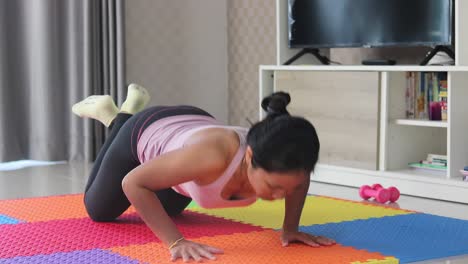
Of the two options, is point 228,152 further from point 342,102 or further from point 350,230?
point 342,102

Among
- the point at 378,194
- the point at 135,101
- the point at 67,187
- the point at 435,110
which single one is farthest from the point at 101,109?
the point at 435,110

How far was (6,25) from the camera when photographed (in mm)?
4559

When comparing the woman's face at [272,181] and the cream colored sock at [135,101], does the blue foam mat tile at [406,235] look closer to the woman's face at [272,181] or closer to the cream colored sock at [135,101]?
the woman's face at [272,181]

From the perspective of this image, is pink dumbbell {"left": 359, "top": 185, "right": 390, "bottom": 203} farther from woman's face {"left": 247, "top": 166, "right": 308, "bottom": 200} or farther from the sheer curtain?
the sheer curtain

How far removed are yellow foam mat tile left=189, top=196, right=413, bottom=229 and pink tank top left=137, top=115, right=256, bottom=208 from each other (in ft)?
1.59

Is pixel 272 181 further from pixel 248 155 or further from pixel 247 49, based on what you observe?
pixel 247 49

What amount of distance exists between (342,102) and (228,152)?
184 centimetres

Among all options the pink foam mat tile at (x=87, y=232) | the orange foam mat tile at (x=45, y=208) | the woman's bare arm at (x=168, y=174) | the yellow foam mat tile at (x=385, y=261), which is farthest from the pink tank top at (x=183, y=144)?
the orange foam mat tile at (x=45, y=208)

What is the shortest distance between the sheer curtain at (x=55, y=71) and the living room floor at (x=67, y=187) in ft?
0.69

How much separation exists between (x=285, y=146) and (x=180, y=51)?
3.52 m

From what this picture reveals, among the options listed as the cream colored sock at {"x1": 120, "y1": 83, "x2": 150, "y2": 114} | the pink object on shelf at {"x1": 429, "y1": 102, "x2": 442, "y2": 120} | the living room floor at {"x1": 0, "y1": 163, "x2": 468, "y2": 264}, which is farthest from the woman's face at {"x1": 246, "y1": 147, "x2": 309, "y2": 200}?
the pink object on shelf at {"x1": 429, "y1": 102, "x2": 442, "y2": 120}

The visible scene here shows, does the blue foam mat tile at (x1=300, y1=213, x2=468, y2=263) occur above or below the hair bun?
below

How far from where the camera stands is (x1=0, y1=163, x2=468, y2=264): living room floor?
3184mm

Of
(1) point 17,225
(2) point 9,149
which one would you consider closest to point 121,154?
(1) point 17,225
